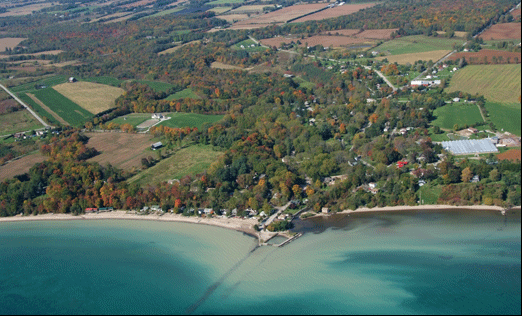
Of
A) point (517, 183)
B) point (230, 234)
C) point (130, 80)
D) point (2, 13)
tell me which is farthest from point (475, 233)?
point (2, 13)

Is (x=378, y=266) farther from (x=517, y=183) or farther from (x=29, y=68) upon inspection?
(x=29, y=68)

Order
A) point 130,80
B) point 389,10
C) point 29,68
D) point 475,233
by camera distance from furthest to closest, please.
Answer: point 389,10 < point 29,68 < point 130,80 < point 475,233

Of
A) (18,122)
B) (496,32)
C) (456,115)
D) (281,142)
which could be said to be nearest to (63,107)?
(18,122)

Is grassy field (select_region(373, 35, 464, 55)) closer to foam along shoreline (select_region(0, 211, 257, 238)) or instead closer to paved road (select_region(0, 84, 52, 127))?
foam along shoreline (select_region(0, 211, 257, 238))

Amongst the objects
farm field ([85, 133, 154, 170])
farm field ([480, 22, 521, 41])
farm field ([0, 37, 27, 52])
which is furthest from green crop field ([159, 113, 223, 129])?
farm field ([0, 37, 27, 52])

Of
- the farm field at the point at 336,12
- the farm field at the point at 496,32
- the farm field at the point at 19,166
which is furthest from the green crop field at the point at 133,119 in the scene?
the farm field at the point at 336,12

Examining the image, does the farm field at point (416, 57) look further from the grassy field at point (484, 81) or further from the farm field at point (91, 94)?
the farm field at point (91, 94)
